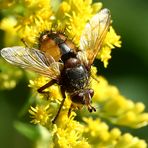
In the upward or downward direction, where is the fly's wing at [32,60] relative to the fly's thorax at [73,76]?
downward

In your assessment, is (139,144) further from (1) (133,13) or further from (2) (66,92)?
(1) (133,13)

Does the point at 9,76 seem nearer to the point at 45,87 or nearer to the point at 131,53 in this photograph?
the point at 45,87

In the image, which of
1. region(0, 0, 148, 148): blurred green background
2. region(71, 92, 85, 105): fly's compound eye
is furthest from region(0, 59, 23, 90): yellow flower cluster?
region(0, 0, 148, 148): blurred green background

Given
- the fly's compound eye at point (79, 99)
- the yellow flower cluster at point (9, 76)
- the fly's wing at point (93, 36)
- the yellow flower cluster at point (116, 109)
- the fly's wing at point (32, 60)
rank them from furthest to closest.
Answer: the yellow flower cluster at point (116, 109) < the yellow flower cluster at point (9, 76) < the fly's wing at point (93, 36) < the fly's compound eye at point (79, 99) < the fly's wing at point (32, 60)

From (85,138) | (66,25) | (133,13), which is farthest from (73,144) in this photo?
→ (133,13)

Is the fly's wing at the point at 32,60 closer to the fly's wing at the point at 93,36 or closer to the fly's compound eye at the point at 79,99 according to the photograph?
the fly's compound eye at the point at 79,99

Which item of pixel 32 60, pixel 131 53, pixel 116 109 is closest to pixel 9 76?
pixel 32 60

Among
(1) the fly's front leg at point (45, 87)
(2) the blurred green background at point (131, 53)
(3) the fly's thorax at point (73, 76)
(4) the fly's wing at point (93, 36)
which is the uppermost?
(2) the blurred green background at point (131, 53)

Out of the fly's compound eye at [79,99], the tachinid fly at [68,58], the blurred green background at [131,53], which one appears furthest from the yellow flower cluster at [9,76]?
the blurred green background at [131,53]
